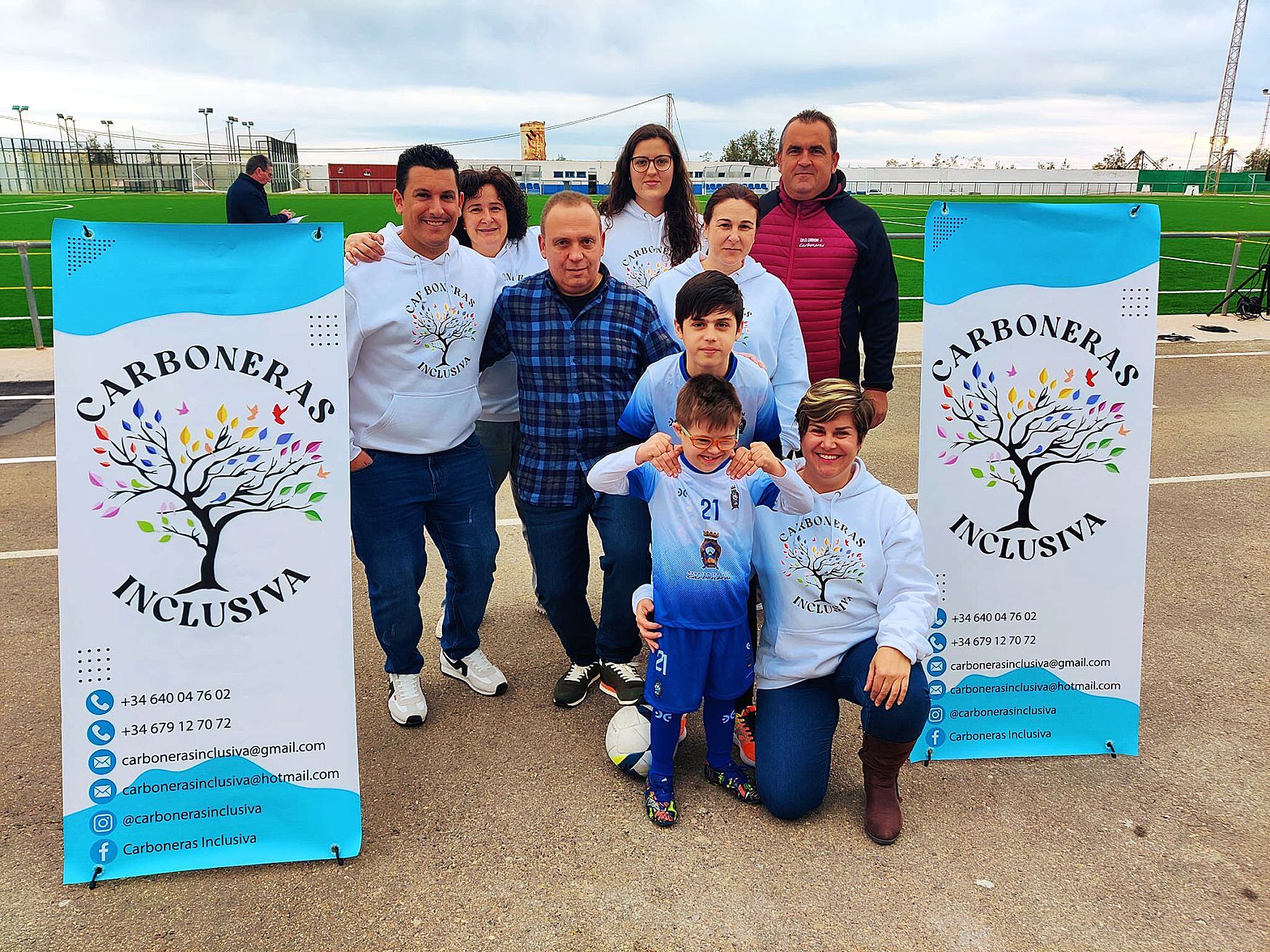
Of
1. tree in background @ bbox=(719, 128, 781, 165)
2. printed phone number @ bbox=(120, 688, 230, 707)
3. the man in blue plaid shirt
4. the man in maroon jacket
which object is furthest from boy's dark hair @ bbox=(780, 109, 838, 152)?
tree in background @ bbox=(719, 128, 781, 165)

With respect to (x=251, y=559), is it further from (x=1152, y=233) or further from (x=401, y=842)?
(x=1152, y=233)

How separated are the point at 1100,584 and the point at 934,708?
75 cm

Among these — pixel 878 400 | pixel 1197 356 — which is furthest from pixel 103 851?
pixel 1197 356

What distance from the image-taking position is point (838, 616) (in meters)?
2.99

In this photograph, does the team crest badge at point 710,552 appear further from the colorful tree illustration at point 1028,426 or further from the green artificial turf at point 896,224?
the green artificial turf at point 896,224

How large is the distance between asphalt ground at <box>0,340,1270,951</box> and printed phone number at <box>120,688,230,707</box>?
209mm

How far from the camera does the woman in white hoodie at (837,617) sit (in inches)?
112

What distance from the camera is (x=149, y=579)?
267cm

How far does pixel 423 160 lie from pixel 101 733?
6.72ft

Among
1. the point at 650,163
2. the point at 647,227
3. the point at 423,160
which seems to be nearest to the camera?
the point at 423,160

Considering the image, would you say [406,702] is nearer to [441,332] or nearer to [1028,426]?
[441,332]

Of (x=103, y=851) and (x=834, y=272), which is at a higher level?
(x=834, y=272)

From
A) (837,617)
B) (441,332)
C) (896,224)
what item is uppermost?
(896,224)

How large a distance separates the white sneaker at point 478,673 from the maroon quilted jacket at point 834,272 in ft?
6.02
